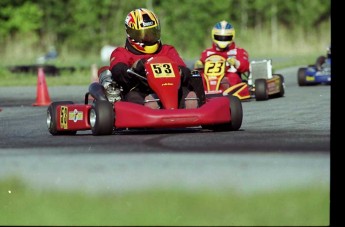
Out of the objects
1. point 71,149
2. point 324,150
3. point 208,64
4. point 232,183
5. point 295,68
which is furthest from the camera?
point 295,68

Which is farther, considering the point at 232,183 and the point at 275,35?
the point at 275,35

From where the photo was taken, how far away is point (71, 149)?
429 inches

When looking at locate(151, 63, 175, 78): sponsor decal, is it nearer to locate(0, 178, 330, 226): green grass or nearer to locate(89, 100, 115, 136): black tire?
locate(89, 100, 115, 136): black tire

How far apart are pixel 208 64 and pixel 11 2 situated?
887 inches

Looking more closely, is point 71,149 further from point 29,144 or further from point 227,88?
point 227,88

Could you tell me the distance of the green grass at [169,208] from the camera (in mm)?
7090

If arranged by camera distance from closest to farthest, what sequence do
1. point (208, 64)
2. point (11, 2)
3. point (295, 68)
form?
1. point (208, 64)
2. point (295, 68)
3. point (11, 2)

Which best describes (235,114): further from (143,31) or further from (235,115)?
(143,31)

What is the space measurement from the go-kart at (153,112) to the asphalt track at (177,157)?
15 centimetres

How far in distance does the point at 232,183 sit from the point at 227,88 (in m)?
10.3

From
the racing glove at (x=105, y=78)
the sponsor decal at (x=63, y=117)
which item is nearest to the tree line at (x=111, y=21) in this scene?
the racing glove at (x=105, y=78)

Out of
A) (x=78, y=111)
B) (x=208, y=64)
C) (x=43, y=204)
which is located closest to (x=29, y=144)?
(x=78, y=111)

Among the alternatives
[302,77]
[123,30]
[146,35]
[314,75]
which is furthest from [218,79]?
[123,30]

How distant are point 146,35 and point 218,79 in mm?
5104
